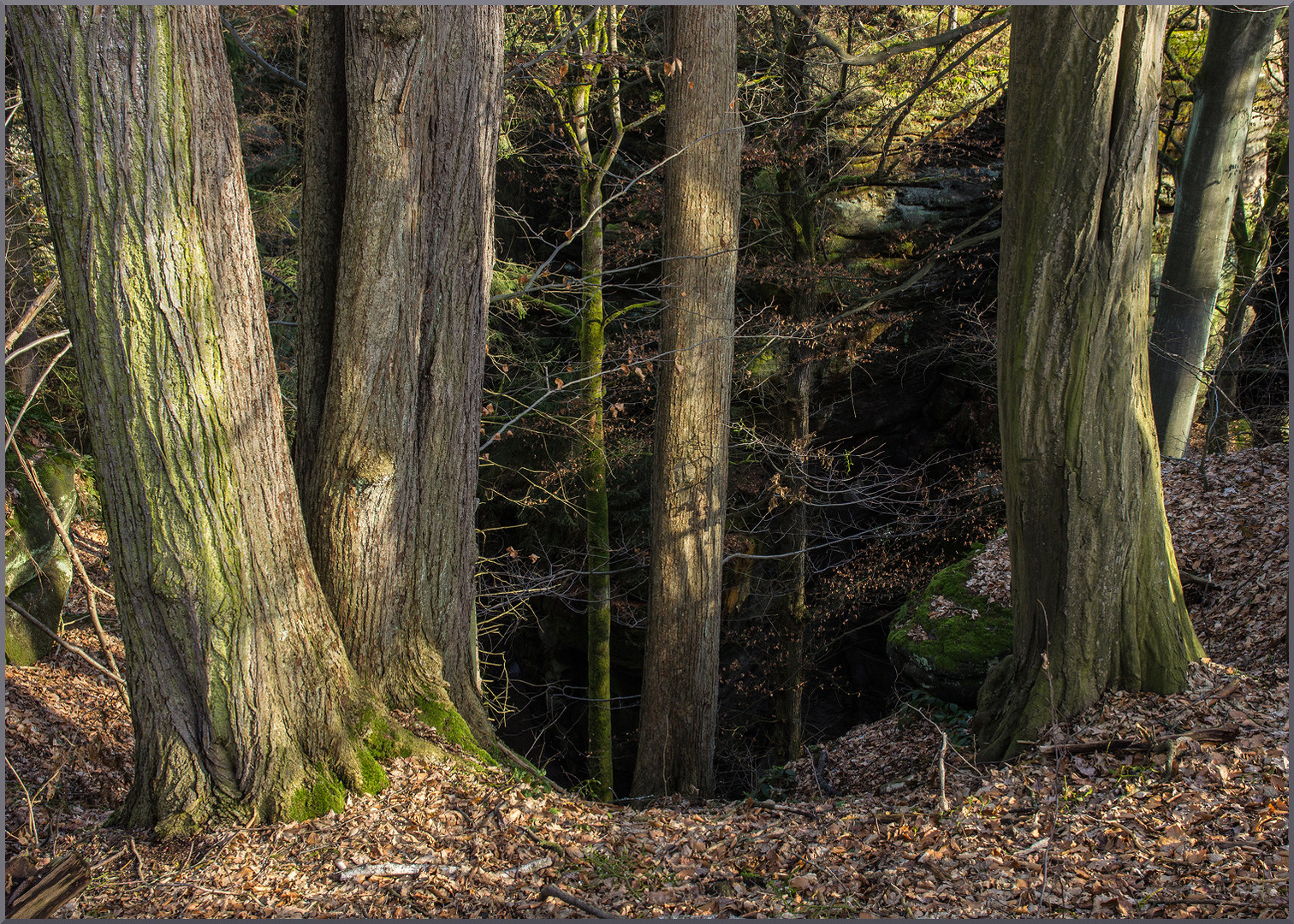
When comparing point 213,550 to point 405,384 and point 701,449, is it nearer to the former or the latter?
point 405,384

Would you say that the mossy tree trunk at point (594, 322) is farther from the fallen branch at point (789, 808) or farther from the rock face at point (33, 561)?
the rock face at point (33, 561)

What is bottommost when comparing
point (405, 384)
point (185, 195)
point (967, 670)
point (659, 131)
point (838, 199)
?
point (967, 670)

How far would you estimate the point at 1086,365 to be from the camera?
396 cm

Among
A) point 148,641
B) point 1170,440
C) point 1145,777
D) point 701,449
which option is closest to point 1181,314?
point 1170,440

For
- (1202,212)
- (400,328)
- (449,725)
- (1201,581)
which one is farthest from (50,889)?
(1202,212)

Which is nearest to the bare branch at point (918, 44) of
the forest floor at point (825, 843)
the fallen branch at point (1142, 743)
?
the forest floor at point (825, 843)

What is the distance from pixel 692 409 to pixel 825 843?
148 inches

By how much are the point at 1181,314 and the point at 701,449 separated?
16.6ft

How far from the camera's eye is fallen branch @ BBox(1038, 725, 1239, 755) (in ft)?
11.4

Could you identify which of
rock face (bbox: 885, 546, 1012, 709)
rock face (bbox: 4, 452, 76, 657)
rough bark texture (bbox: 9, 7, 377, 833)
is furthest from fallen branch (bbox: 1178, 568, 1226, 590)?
rock face (bbox: 4, 452, 76, 657)

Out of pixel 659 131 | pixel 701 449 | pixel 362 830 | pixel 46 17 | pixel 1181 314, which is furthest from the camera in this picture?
pixel 659 131

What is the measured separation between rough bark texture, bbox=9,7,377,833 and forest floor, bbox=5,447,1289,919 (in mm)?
350

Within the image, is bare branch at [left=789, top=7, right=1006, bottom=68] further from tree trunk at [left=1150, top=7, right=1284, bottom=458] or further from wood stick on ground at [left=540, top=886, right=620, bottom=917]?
wood stick on ground at [left=540, top=886, right=620, bottom=917]

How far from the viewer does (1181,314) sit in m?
7.33
